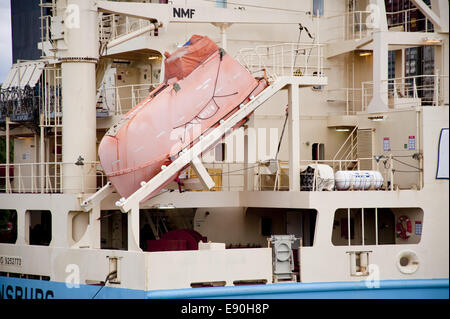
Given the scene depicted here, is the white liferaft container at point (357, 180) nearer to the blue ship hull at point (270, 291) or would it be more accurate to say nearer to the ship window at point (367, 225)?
the ship window at point (367, 225)

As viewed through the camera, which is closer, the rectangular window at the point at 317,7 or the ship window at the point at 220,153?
the ship window at the point at 220,153

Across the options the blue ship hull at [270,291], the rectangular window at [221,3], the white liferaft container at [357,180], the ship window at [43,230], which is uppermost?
the rectangular window at [221,3]

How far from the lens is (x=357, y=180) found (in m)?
19.2

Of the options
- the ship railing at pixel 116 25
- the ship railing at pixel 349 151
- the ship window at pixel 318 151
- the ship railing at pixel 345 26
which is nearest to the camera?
the ship railing at pixel 349 151

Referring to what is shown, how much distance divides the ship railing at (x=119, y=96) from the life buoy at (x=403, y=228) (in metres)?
7.31

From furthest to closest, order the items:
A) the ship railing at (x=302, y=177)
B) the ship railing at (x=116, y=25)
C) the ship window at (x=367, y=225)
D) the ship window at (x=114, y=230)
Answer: the ship railing at (x=116, y=25), the ship window at (x=114, y=230), the ship window at (x=367, y=225), the ship railing at (x=302, y=177)

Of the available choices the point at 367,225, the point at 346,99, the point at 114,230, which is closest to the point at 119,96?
the point at 114,230

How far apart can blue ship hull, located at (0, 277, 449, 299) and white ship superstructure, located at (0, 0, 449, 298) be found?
47 millimetres

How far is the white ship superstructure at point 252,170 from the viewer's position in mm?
18328

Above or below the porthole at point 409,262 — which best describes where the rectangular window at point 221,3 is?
above

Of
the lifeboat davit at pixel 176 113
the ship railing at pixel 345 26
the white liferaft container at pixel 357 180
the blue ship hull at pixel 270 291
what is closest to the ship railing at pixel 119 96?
the lifeboat davit at pixel 176 113

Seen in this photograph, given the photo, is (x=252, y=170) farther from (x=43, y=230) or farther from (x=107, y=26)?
(x=107, y=26)

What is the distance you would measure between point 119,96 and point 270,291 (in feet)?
28.5

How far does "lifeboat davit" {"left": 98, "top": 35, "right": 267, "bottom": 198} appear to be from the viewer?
60.2 feet
